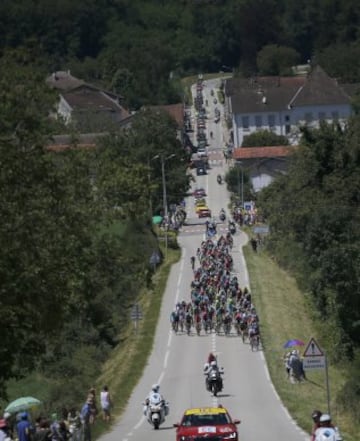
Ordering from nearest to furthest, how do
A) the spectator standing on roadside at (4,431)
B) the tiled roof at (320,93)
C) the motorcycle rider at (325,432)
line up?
the motorcycle rider at (325,432) → the spectator standing on roadside at (4,431) → the tiled roof at (320,93)

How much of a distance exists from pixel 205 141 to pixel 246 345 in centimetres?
11658

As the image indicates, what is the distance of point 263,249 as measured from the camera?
330ft

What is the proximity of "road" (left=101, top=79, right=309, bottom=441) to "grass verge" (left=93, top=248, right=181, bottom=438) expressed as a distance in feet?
1.19

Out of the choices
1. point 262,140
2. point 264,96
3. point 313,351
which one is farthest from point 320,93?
point 313,351

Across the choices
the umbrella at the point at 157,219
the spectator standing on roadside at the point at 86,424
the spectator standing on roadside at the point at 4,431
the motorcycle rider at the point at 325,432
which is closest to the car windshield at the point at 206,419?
the spectator standing on roadside at the point at 86,424

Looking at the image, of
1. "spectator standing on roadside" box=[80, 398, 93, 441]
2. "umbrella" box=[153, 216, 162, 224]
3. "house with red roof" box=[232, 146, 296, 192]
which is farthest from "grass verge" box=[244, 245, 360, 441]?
"house with red roof" box=[232, 146, 296, 192]

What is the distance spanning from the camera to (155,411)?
45.8 metres

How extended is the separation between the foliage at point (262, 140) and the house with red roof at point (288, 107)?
41.0 ft

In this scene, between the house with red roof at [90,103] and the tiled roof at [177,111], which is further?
the tiled roof at [177,111]

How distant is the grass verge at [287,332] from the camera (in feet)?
161

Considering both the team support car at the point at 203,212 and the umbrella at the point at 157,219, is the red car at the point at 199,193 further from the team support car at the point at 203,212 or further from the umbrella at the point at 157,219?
the umbrella at the point at 157,219

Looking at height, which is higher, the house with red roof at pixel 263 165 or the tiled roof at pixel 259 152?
the tiled roof at pixel 259 152

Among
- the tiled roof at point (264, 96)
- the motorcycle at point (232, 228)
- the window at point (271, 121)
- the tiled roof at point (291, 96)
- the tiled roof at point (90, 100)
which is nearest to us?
the motorcycle at point (232, 228)

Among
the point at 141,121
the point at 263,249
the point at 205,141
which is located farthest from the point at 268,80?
the point at 263,249
